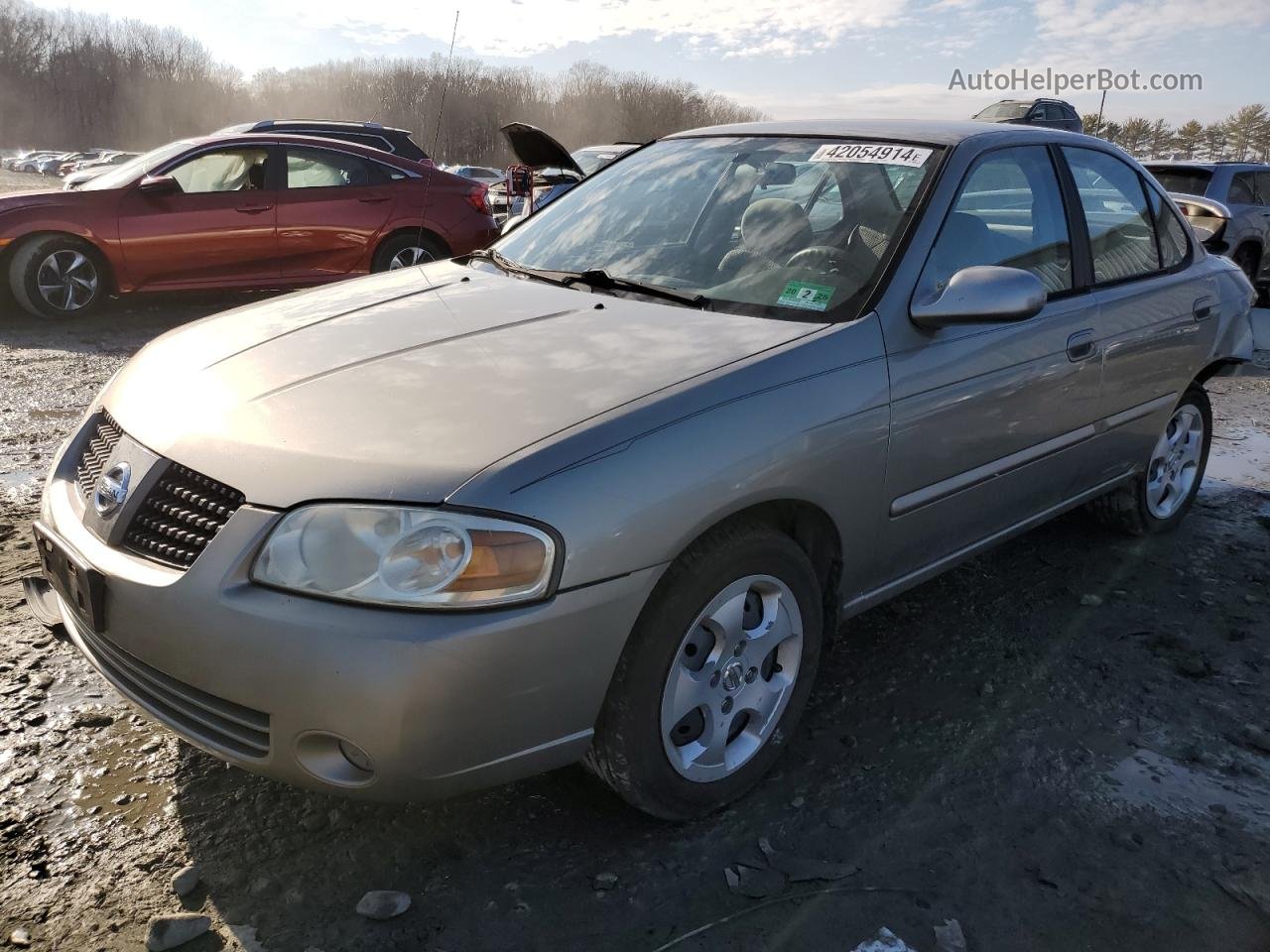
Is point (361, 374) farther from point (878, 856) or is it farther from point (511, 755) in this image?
point (878, 856)

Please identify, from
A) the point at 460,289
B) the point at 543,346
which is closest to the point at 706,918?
the point at 543,346

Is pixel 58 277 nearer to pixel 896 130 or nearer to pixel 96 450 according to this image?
pixel 96 450

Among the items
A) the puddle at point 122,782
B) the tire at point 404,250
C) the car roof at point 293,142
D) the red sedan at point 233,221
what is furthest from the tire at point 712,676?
the car roof at point 293,142

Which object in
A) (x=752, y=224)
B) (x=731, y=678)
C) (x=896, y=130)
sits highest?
(x=896, y=130)

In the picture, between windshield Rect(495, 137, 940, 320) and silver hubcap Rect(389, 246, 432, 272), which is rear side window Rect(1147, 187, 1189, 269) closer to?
windshield Rect(495, 137, 940, 320)

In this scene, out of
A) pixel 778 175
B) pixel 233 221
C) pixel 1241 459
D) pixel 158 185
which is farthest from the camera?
pixel 233 221

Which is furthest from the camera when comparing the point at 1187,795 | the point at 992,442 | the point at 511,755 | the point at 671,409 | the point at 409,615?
the point at 992,442

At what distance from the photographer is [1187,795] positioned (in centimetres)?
265

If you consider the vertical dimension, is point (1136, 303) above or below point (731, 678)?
above

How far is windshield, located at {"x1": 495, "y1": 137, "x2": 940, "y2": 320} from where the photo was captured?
2.86m

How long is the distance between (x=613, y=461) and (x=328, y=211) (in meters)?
7.52

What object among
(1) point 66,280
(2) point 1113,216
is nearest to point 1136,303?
(2) point 1113,216

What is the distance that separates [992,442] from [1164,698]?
0.95 m

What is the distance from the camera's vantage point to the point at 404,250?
360 inches
